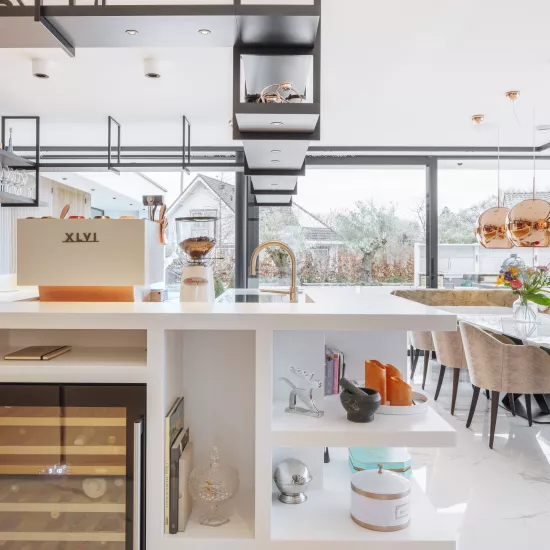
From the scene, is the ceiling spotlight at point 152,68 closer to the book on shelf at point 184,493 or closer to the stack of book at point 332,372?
the stack of book at point 332,372

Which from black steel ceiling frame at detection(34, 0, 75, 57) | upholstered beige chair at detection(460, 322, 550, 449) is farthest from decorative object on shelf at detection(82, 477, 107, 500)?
upholstered beige chair at detection(460, 322, 550, 449)

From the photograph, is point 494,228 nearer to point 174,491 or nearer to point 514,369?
point 514,369

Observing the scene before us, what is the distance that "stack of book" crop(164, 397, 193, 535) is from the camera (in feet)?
4.97

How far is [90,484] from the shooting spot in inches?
59.7

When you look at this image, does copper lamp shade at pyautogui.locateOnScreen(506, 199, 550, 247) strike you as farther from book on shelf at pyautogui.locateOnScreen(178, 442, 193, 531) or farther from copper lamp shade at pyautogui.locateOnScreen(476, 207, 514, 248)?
book on shelf at pyautogui.locateOnScreen(178, 442, 193, 531)

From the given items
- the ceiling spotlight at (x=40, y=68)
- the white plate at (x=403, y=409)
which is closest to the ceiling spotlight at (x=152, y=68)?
the ceiling spotlight at (x=40, y=68)

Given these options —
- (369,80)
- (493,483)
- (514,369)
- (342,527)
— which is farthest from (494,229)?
(342,527)

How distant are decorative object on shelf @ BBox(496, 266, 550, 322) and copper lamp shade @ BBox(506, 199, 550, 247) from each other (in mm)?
279

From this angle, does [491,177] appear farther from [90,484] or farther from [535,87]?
[90,484]

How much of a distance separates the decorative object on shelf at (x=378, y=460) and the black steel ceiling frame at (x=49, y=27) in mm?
1839

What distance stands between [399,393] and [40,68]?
10.7 ft

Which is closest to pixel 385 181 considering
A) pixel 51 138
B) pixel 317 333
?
pixel 51 138

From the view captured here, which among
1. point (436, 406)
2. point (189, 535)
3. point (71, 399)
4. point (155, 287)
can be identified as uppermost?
point (155, 287)

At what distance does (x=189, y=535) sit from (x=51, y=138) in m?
5.12
